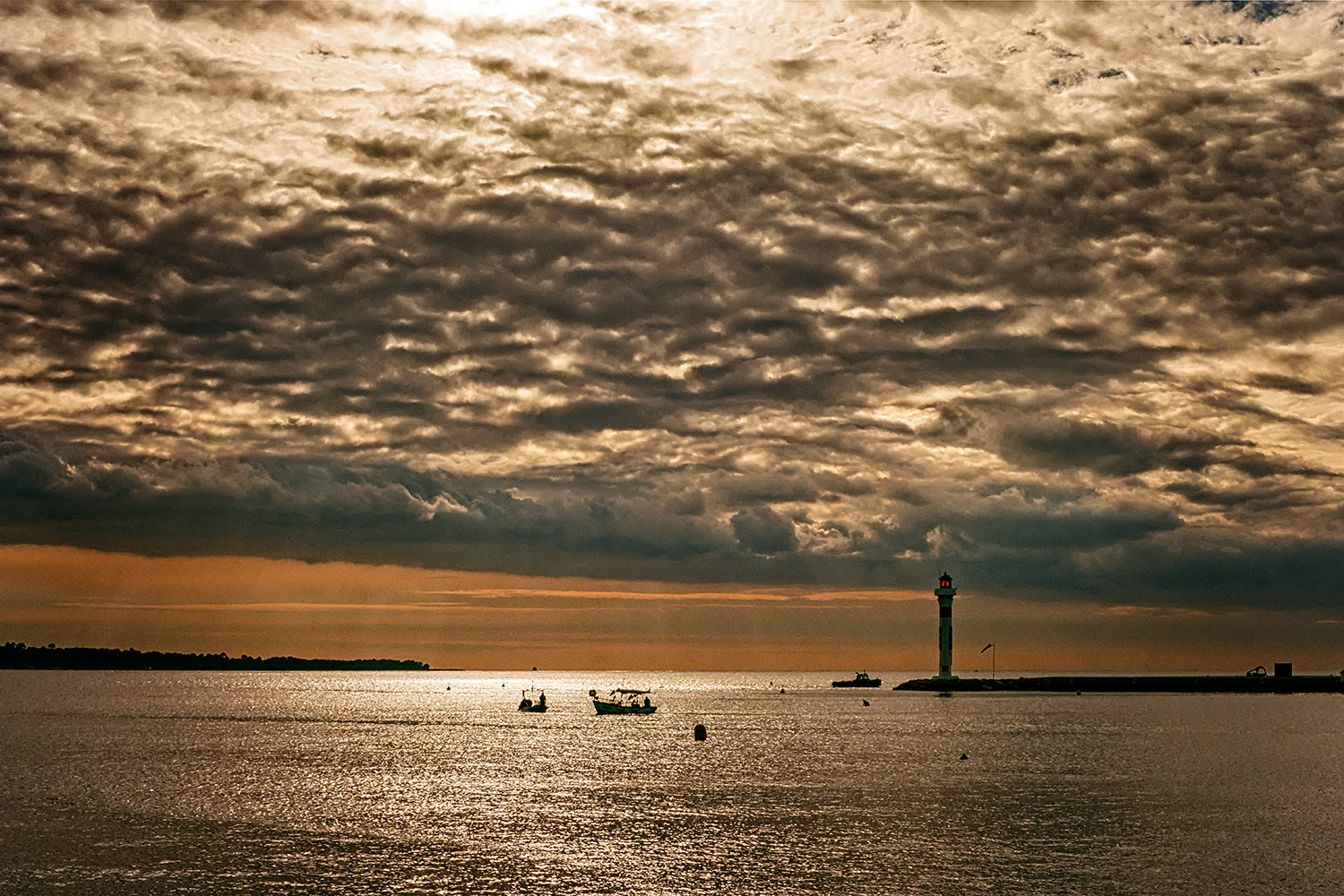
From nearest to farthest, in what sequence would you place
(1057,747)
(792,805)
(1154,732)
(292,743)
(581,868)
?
(581,868)
(792,805)
(1057,747)
(292,743)
(1154,732)

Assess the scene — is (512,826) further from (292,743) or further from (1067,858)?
(292,743)

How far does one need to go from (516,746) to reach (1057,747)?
72.0 m

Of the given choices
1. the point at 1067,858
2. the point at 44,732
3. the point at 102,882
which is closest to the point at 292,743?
the point at 44,732

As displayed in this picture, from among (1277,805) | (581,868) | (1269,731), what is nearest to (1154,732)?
(1269,731)

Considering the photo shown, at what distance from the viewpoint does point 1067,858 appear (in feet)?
257

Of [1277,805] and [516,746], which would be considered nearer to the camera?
[1277,805]

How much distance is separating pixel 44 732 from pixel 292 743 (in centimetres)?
4504

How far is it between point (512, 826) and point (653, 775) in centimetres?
3764

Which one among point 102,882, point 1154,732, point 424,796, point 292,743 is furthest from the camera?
point 1154,732

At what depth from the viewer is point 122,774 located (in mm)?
127688

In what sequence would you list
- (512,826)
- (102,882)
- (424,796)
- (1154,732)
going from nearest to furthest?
(102,882)
(512,826)
(424,796)
(1154,732)

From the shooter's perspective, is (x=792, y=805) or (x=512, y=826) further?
(x=792, y=805)

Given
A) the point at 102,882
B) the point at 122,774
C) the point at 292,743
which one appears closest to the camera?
the point at 102,882

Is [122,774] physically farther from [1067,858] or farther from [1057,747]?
[1057,747]
